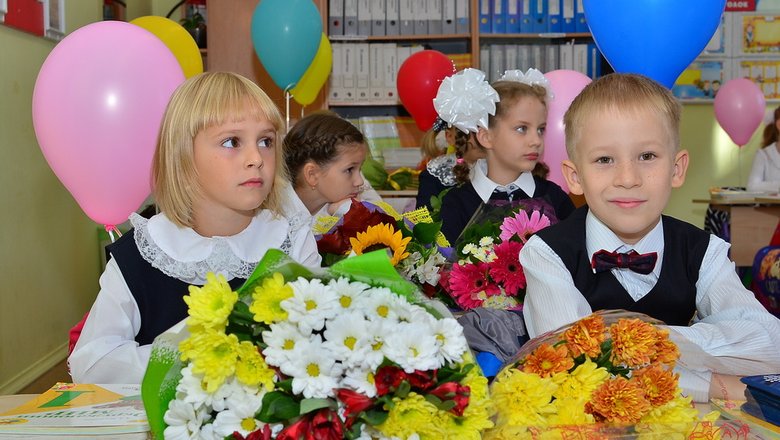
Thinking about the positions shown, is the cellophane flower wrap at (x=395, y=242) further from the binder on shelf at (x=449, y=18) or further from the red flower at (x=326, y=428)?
the binder on shelf at (x=449, y=18)

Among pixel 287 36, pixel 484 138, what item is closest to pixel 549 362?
pixel 484 138

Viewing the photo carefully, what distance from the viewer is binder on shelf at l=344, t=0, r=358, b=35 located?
5.46 meters

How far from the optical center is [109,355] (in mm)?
1312

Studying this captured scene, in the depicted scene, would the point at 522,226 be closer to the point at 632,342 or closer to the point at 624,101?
the point at 624,101

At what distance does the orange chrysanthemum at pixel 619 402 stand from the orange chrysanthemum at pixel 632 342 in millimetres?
27

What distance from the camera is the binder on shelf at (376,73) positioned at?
5.46 m

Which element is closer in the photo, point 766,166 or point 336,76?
point 336,76

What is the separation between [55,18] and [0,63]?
0.67 m

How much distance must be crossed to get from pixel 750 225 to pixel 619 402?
4.66 metres

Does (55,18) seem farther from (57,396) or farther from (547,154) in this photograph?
(57,396)

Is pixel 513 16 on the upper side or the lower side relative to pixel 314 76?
upper

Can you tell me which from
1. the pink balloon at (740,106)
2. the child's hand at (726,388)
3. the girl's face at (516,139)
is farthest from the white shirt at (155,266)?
the pink balloon at (740,106)

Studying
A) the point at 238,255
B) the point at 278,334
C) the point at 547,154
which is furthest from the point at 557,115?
the point at 278,334

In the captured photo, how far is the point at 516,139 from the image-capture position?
2.80 metres
